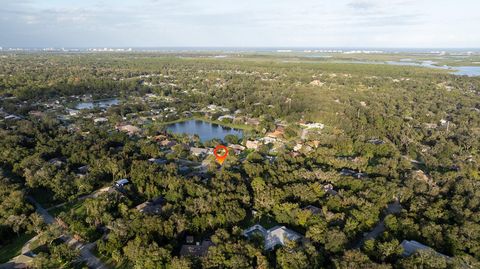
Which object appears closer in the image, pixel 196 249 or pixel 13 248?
pixel 196 249

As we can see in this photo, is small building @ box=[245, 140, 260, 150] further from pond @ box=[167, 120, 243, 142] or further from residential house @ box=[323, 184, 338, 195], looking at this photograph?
residential house @ box=[323, 184, 338, 195]

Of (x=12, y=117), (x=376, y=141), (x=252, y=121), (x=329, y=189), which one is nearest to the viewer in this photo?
(x=329, y=189)

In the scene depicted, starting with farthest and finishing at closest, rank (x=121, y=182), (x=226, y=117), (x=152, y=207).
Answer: (x=226, y=117), (x=121, y=182), (x=152, y=207)

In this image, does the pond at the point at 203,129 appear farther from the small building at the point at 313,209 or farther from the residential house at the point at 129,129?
the small building at the point at 313,209

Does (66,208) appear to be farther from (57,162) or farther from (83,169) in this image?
(57,162)

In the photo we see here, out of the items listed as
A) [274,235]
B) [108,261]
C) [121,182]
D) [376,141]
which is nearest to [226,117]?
[376,141]

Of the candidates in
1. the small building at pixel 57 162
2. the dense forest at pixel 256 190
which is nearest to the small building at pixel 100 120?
the dense forest at pixel 256 190

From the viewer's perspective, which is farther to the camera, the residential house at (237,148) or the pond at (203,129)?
the pond at (203,129)
